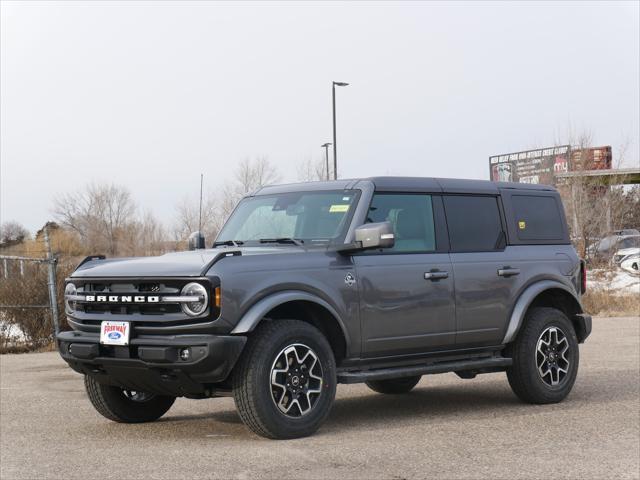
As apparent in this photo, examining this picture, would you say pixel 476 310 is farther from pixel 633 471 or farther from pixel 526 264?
pixel 633 471

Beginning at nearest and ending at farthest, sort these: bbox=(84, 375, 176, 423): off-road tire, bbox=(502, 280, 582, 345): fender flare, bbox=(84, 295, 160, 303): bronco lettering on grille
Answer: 1. bbox=(84, 295, 160, 303): bronco lettering on grille
2. bbox=(84, 375, 176, 423): off-road tire
3. bbox=(502, 280, 582, 345): fender flare

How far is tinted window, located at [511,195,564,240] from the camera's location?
33.4ft

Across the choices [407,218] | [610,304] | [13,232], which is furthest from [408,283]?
[13,232]

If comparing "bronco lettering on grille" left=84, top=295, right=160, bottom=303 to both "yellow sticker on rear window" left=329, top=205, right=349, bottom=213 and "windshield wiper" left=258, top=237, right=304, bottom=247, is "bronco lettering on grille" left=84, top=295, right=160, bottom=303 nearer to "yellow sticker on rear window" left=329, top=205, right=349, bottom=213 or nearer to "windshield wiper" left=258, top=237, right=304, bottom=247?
"windshield wiper" left=258, top=237, right=304, bottom=247

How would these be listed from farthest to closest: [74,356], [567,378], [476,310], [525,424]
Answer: [567,378] → [476,310] → [525,424] → [74,356]

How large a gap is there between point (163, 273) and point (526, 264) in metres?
3.78

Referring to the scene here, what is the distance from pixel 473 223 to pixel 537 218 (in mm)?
990

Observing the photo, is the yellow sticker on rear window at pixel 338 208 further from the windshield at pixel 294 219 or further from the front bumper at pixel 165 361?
the front bumper at pixel 165 361

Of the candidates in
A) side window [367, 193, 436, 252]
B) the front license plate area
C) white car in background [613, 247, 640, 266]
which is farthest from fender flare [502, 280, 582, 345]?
white car in background [613, 247, 640, 266]

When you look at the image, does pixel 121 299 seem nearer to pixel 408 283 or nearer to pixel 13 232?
pixel 408 283

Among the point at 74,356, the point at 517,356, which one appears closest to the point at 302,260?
the point at 74,356

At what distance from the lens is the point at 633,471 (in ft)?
22.3

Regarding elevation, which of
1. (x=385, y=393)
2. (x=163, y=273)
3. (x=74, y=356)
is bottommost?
(x=385, y=393)

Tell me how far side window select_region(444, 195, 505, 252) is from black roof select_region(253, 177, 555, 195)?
9cm
